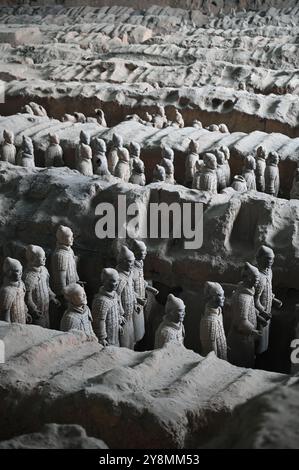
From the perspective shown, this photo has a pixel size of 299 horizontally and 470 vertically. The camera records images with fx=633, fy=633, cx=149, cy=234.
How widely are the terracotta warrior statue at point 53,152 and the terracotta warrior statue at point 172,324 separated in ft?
14.7

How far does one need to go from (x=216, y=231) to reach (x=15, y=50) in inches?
441

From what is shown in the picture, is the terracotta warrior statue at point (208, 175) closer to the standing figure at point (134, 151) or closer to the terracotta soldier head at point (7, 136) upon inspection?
the standing figure at point (134, 151)

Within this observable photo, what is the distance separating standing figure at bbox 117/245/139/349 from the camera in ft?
16.8

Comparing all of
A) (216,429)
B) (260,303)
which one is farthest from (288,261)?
(216,429)

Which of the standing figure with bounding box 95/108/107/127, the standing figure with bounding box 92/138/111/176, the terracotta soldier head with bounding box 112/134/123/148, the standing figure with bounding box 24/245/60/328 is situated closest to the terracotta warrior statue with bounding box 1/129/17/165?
the standing figure with bounding box 92/138/111/176

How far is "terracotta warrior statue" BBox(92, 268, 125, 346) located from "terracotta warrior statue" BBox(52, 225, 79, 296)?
0.72m

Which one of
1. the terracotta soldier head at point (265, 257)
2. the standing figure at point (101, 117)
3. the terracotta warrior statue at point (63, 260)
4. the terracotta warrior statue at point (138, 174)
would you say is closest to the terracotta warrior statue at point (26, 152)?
the terracotta warrior statue at point (138, 174)

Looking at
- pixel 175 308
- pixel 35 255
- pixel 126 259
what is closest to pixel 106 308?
pixel 126 259

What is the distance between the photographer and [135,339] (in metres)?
5.43

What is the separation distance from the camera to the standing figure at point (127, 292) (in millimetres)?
5125

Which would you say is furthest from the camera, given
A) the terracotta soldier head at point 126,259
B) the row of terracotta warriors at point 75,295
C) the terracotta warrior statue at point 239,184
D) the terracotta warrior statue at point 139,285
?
the terracotta warrior statue at point 239,184

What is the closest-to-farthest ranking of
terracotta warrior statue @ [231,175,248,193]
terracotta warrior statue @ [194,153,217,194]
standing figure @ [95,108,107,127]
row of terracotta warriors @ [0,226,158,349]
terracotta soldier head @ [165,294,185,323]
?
terracotta soldier head @ [165,294,185,323], row of terracotta warriors @ [0,226,158,349], terracotta warrior statue @ [231,175,248,193], terracotta warrior statue @ [194,153,217,194], standing figure @ [95,108,107,127]

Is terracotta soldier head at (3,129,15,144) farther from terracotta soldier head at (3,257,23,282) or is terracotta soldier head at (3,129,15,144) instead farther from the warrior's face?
the warrior's face

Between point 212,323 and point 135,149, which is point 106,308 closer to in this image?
point 212,323
